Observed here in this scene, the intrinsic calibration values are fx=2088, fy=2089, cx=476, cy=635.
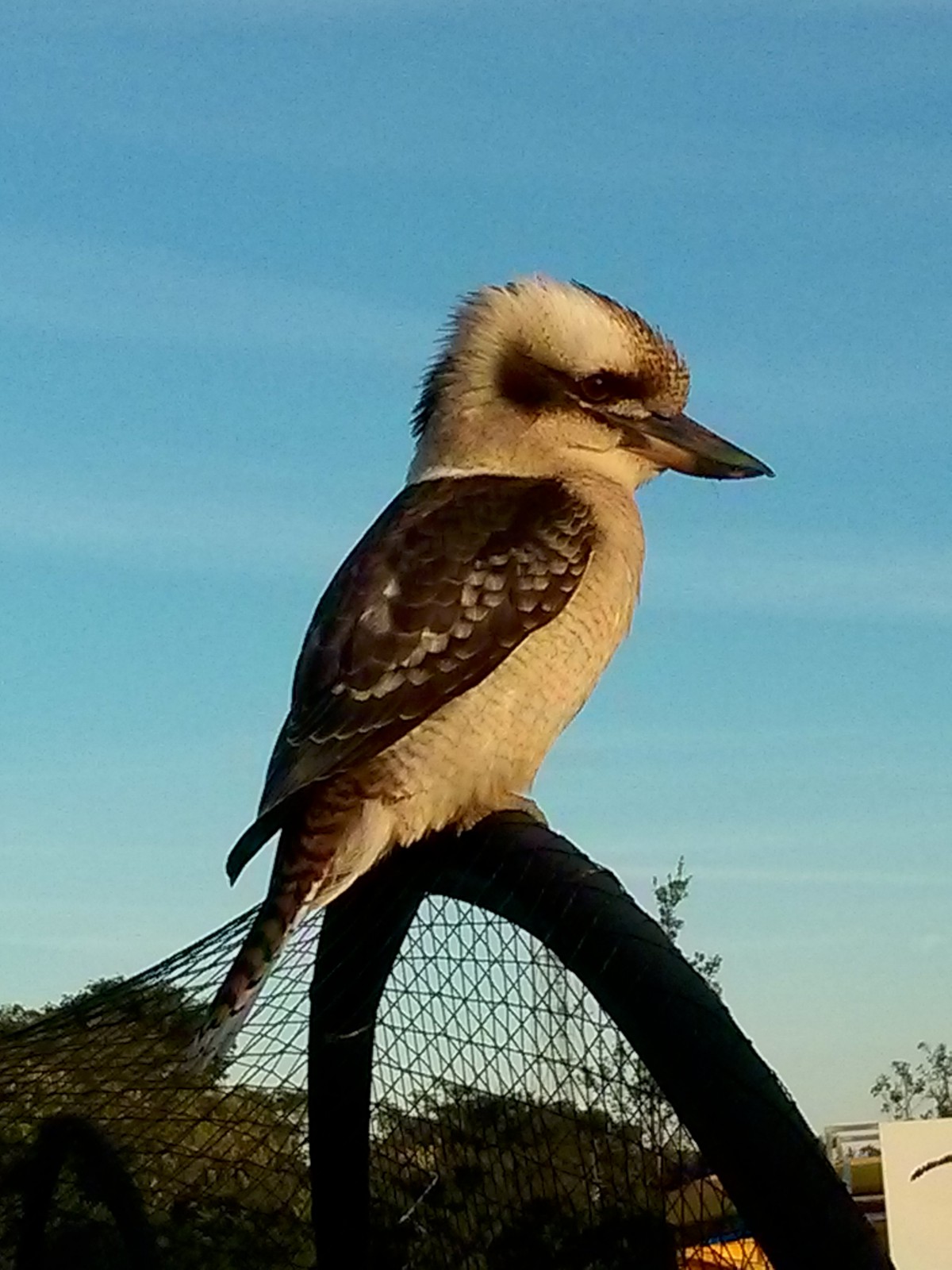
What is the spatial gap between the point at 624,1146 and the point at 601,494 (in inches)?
67.5

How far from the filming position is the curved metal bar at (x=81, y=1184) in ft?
8.54

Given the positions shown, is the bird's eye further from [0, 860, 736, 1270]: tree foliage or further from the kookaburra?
[0, 860, 736, 1270]: tree foliage

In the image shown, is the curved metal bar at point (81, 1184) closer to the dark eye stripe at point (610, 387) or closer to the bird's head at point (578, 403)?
the bird's head at point (578, 403)

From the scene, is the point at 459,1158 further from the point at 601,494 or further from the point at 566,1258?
the point at 601,494

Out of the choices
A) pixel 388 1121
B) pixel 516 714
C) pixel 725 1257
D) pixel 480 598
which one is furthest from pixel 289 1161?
pixel 480 598

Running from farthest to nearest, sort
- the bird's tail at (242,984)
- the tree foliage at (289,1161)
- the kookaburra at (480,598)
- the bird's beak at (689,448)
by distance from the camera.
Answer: the bird's beak at (689,448) → the kookaburra at (480,598) → the bird's tail at (242,984) → the tree foliage at (289,1161)

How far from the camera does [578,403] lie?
3.86 meters

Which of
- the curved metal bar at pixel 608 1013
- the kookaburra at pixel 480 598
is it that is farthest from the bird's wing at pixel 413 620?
the curved metal bar at pixel 608 1013

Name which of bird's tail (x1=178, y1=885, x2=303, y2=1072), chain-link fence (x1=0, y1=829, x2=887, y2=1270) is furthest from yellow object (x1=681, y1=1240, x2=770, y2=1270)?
bird's tail (x1=178, y1=885, x2=303, y2=1072)

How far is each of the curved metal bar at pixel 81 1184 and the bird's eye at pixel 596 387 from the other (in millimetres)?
1731

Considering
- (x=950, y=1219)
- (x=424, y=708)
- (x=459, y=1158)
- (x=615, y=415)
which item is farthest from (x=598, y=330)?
(x=950, y=1219)

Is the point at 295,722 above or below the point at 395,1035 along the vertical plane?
above

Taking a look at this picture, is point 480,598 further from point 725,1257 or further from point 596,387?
point 725,1257

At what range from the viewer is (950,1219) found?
837cm
